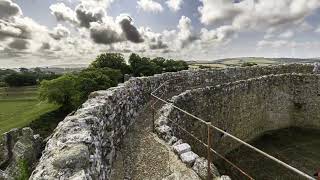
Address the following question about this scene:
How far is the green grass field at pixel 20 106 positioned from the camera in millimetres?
72669

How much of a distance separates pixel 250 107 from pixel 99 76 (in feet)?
152

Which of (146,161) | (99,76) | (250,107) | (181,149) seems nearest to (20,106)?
(99,76)

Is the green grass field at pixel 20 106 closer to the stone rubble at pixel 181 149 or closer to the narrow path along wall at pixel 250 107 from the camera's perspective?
the narrow path along wall at pixel 250 107

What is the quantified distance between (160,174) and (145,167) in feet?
1.82

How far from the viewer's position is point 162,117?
1078 centimetres

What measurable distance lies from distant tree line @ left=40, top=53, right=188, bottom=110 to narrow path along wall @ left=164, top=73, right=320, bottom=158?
36504 millimetres

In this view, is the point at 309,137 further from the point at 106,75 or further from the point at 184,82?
the point at 106,75

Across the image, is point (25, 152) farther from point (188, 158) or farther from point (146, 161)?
point (188, 158)

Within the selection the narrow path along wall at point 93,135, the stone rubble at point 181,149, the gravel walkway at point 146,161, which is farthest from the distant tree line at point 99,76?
the stone rubble at point 181,149

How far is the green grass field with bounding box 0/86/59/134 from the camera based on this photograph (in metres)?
72.7

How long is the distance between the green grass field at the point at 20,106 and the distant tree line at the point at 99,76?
4.84m

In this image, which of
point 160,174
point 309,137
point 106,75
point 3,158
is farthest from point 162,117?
point 106,75

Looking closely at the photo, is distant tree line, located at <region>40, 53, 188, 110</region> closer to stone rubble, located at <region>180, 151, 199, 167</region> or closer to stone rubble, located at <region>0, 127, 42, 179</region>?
stone rubble, located at <region>0, 127, 42, 179</region>

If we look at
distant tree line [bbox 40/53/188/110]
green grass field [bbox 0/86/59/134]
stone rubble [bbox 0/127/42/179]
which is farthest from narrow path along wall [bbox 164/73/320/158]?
green grass field [bbox 0/86/59/134]
